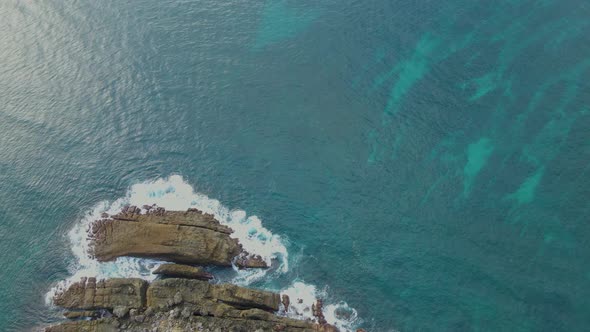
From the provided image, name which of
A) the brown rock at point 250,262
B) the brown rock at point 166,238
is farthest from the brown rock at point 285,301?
the brown rock at point 166,238

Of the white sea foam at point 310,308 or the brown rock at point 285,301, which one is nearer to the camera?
the white sea foam at point 310,308

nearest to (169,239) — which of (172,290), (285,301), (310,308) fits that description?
(172,290)

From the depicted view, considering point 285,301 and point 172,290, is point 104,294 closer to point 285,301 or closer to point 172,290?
point 172,290

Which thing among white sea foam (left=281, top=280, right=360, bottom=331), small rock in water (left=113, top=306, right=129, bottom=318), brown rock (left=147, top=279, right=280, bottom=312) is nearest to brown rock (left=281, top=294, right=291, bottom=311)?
white sea foam (left=281, top=280, right=360, bottom=331)

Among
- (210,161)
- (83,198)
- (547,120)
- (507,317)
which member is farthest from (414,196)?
(83,198)

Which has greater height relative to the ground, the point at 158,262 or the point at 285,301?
the point at 158,262

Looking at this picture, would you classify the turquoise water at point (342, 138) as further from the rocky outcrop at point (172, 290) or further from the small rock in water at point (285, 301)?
the rocky outcrop at point (172, 290)

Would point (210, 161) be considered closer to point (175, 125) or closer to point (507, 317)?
point (175, 125)
